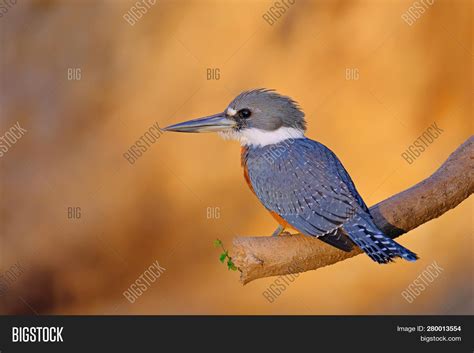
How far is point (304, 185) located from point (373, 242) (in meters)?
0.48

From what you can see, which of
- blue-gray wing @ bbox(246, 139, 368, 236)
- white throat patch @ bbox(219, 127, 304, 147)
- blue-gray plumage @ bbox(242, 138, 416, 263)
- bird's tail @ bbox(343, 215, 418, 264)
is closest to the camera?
bird's tail @ bbox(343, 215, 418, 264)

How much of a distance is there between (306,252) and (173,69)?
3.25 m

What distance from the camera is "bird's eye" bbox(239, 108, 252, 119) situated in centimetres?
319

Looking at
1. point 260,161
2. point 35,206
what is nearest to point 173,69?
point 35,206

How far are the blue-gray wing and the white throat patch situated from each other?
0.04m

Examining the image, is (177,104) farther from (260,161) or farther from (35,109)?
(260,161)

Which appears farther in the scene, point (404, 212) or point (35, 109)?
point (35, 109)

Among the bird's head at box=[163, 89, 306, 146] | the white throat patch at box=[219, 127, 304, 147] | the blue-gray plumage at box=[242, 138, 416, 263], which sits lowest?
the blue-gray plumage at box=[242, 138, 416, 263]

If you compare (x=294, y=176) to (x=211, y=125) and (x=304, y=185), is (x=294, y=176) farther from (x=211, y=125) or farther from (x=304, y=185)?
(x=211, y=125)

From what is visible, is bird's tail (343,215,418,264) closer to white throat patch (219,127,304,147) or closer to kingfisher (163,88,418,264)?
kingfisher (163,88,418,264)

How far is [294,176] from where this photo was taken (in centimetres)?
299

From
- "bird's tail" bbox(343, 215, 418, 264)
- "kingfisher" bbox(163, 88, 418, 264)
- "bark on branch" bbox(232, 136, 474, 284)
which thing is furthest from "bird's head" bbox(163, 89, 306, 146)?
"bird's tail" bbox(343, 215, 418, 264)

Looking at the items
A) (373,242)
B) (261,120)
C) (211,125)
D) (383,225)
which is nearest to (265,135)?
(261,120)

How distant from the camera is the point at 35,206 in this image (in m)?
5.74
